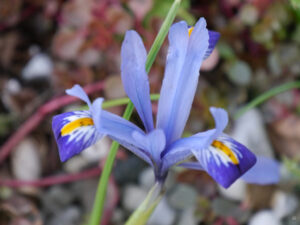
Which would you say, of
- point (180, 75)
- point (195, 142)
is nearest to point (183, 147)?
point (195, 142)

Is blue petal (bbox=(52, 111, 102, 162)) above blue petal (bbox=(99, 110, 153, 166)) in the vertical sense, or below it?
above

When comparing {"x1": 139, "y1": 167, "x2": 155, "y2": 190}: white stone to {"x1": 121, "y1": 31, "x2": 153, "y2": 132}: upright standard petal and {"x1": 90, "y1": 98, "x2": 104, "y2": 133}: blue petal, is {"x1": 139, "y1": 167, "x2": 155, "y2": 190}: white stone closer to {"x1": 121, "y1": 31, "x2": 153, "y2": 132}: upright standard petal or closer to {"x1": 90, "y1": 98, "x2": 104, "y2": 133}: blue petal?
{"x1": 121, "y1": 31, "x2": 153, "y2": 132}: upright standard petal

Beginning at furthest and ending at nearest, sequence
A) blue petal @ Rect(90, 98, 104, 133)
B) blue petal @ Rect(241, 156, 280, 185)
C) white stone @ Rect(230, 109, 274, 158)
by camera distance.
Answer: white stone @ Rect(230, 109, 274, 158), blue petal @ Rect(241, 156, 280, 185), blue petal @ Rect(90, 98, 104, 133)

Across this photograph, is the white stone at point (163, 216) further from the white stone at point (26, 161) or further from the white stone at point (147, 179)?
the white stone at point (26, 161)

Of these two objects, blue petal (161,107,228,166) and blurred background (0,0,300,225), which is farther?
blurred background (0,0,300,225)

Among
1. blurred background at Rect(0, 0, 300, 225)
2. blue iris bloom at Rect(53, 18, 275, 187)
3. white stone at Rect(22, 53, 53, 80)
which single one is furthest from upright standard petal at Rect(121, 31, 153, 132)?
white stone at Rect(22, 53, 53, 80)

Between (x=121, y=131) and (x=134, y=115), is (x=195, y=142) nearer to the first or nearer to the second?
(x=121, y=131)

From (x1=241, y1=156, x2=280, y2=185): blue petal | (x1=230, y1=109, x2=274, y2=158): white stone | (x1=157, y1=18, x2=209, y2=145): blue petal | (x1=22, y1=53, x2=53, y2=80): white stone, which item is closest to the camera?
(x1=157, y1=18, x2=209, y2=145): blue petal
